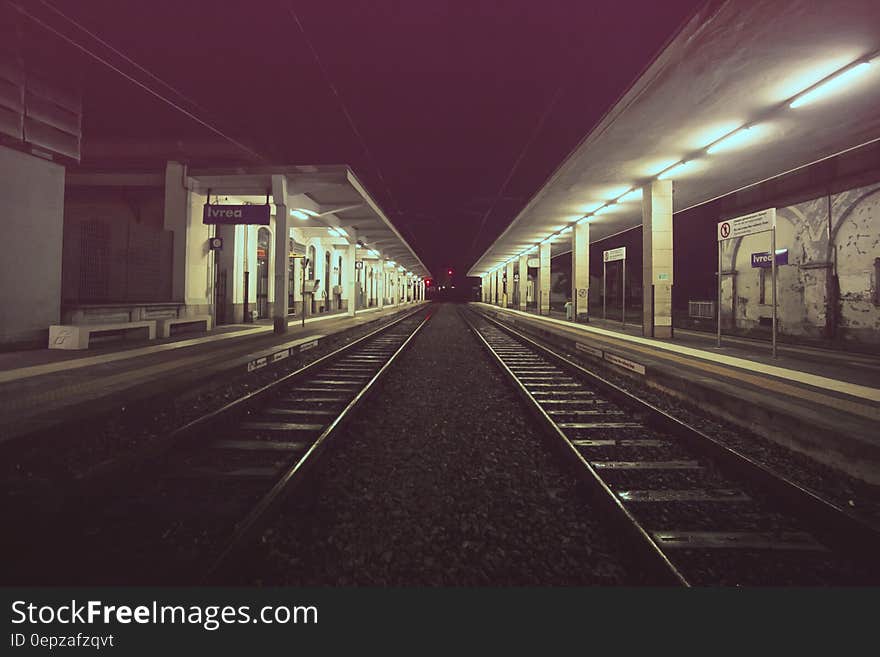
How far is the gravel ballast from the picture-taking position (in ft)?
6.40

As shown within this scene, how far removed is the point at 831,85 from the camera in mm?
6828

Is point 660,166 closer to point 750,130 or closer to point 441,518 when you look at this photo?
point 750,130

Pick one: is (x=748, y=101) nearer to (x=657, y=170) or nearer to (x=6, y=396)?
(x=657, y=170)

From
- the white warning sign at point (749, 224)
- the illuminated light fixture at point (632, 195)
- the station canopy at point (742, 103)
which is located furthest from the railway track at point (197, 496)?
the illuminated light fixture at point (632, 195)

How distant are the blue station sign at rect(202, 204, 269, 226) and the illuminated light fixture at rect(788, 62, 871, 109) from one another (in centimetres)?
1295

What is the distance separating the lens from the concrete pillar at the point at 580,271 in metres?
21.0

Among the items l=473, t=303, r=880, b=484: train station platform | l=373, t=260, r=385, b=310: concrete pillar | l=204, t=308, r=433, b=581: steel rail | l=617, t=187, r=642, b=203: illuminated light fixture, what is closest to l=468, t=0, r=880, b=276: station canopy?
l=617, t=187, r=642, b=203: illuminated light fixture

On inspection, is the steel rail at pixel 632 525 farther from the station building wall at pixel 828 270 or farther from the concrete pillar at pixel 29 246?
the station building wall at pixel 828 270

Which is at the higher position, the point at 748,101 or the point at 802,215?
the point at 748,101

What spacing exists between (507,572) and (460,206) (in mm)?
27387

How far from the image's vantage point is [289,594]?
1.74 metres

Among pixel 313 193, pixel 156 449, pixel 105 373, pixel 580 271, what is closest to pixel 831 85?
A: pixel 156 449

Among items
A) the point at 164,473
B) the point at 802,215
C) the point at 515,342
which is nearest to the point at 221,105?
the point at 515,342

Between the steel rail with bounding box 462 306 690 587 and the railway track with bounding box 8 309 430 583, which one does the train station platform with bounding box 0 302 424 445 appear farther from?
the steel rail with bounding box 462 306 690 587
